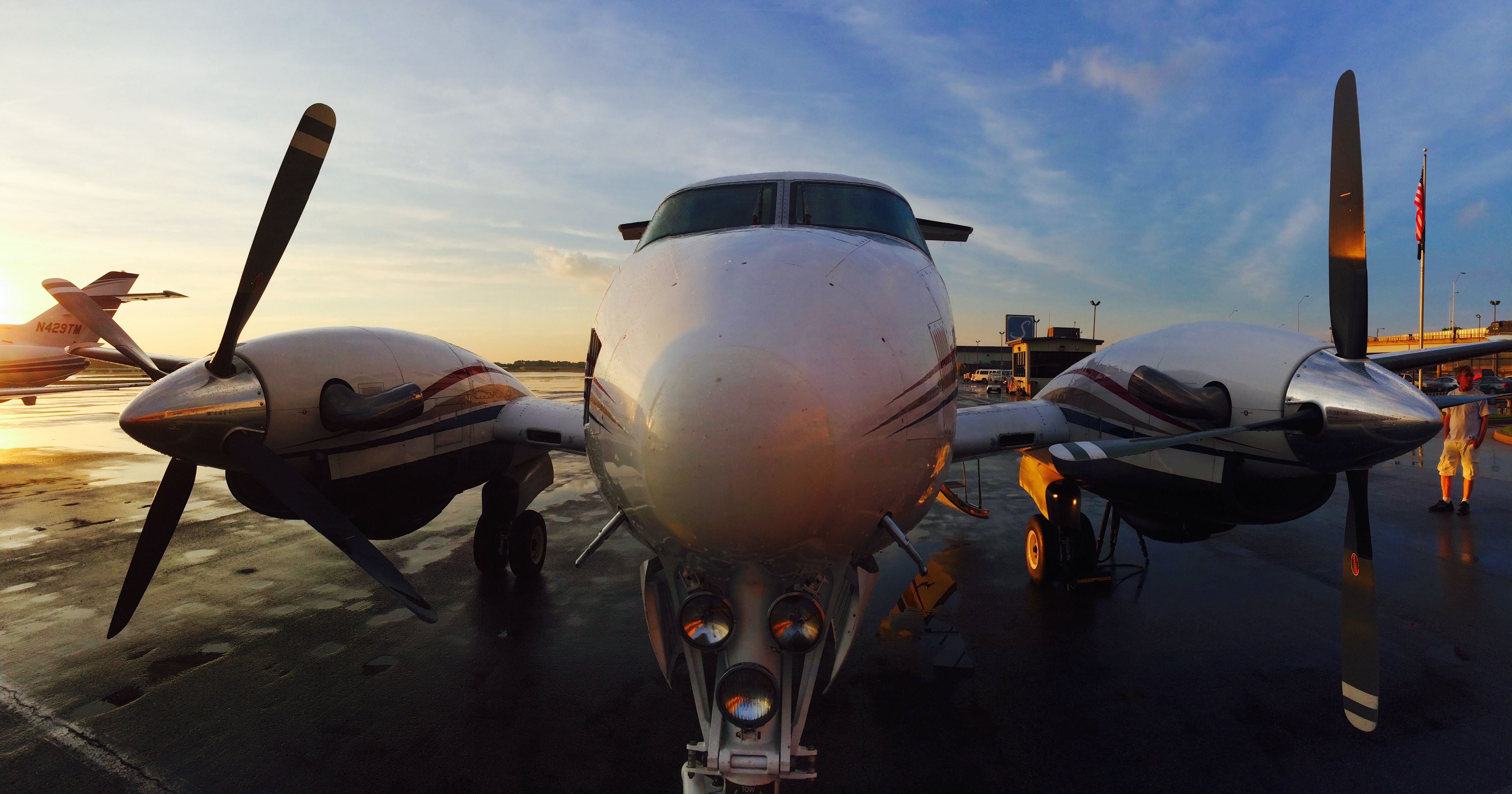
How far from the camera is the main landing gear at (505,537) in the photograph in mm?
7156

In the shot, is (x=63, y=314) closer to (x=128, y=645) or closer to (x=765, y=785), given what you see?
(x=128, y=645)

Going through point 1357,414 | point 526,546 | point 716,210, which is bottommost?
point 526,546

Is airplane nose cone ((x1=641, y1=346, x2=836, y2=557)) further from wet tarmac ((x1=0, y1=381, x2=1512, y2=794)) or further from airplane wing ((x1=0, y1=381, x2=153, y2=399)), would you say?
airplane wing ((x1=0, y1=381, x2=153, y2=399))

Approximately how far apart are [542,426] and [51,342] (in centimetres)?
3668

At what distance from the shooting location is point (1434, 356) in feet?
17.4

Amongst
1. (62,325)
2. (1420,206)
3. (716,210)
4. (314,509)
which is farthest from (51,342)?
(1420,206)

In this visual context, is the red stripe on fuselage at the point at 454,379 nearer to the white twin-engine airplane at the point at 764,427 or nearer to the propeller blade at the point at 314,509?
the white twin-engine airplane at the point at 764,427

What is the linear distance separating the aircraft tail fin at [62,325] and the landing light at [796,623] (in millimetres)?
38274

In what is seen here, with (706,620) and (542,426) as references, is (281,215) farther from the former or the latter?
(706,620)

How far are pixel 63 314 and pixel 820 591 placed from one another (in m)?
41.0

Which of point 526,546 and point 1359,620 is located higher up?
point 1359,620

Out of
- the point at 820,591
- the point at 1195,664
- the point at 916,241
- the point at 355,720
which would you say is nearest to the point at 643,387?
the point at 820,591

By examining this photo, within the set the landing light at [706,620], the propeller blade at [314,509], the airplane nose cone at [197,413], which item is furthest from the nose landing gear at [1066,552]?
the airplane nose cone at [197,413]

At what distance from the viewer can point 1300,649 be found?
536 centimetres
